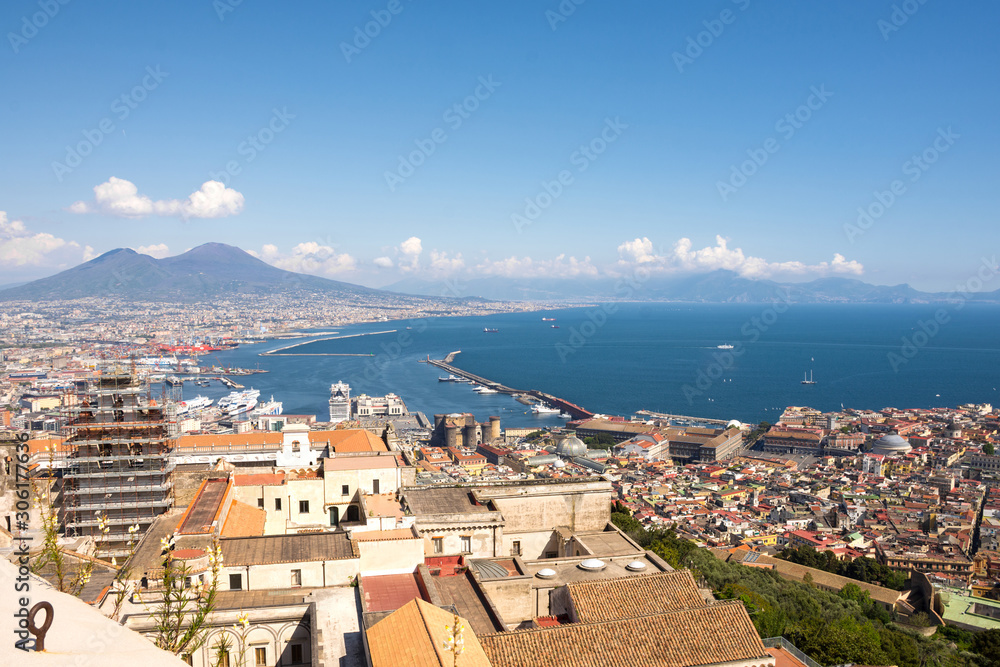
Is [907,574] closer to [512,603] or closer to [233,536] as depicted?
[512,603]

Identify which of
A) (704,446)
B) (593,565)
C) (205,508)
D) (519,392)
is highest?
(205,508)

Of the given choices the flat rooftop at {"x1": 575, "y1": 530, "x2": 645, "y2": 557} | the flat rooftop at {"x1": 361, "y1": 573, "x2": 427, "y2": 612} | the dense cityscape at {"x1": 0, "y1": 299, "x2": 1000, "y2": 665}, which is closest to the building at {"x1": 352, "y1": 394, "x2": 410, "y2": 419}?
the dense cityscape at {"x1": 0, "y1": 299, "x2": 1000, "y2": 665}

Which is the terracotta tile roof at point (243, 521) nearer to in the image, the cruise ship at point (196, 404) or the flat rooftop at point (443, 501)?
the flat rooftop at point (443, 501)

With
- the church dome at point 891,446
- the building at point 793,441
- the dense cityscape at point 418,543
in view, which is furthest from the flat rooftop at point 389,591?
the church dome at point 891,446

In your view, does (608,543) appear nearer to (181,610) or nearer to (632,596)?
(632,596)

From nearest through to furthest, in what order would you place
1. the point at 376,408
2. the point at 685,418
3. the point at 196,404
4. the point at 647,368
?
the point at 196,404
the point at 376,408
the point at 685,418
the point at 647,368

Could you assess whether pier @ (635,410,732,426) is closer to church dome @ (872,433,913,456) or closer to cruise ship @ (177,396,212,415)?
church dome @ (872,433,913,456)

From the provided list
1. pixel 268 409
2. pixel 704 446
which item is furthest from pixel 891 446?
pixel 268 409
